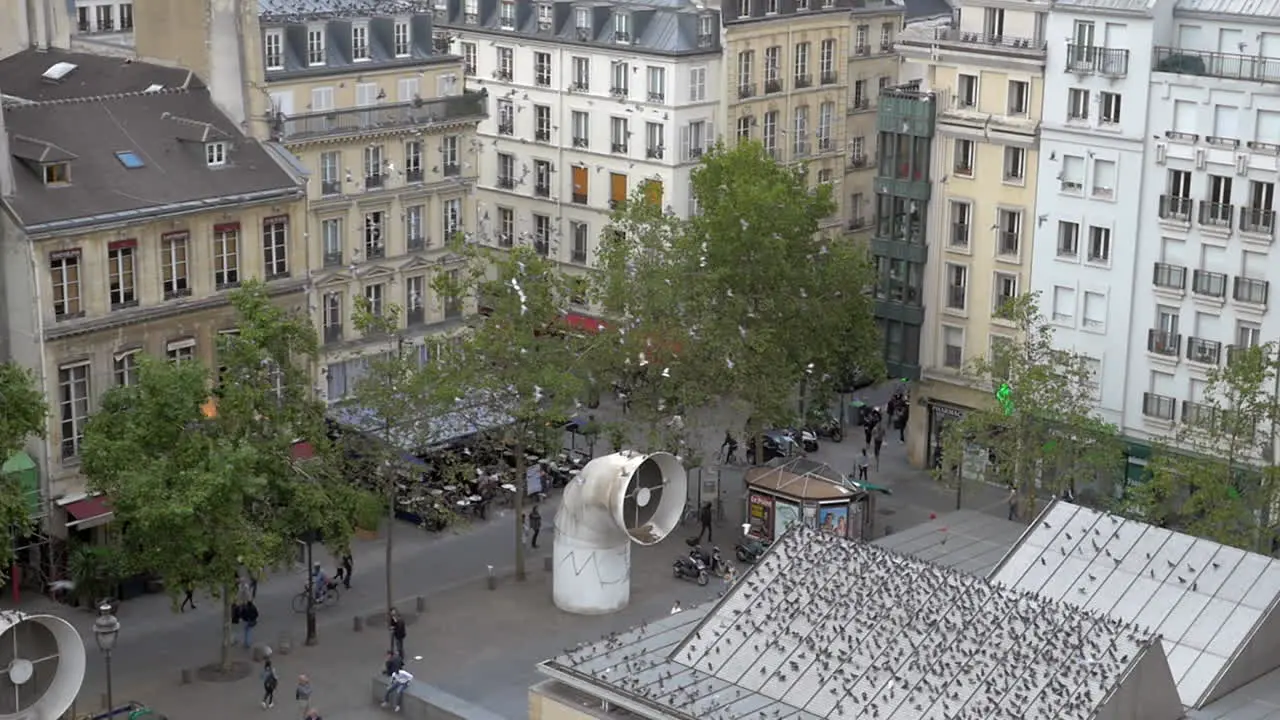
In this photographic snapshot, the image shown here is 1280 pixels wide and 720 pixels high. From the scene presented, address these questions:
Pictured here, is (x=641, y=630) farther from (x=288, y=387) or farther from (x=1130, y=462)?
(x=1130, y=462)

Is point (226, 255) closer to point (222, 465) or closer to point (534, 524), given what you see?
point (222, 465)

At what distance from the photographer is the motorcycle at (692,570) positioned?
8369cm

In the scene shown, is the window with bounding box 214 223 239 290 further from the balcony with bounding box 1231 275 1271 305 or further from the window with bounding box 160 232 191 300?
the balcony with bounding box 1231 275 1271 305

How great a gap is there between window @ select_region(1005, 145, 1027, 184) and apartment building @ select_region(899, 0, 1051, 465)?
0.04 metres

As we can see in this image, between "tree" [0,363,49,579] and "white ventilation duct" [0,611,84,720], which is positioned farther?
"tree" [0,363,49,579]

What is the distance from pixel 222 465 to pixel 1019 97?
4103 centimetres

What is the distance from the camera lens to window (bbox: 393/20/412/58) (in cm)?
9606

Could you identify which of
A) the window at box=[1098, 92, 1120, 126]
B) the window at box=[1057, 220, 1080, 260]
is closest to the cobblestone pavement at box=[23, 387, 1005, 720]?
the window at box=[1057, 220, 1080, 260]

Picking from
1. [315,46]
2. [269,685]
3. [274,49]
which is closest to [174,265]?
[274,49]

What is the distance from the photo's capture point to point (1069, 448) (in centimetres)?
8381

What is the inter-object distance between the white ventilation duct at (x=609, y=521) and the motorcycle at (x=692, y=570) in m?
3.91

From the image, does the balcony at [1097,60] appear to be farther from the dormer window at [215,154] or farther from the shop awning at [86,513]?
the shop awning at [86,513]

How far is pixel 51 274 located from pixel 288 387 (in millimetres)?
10808

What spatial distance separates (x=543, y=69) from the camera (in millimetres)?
111375
